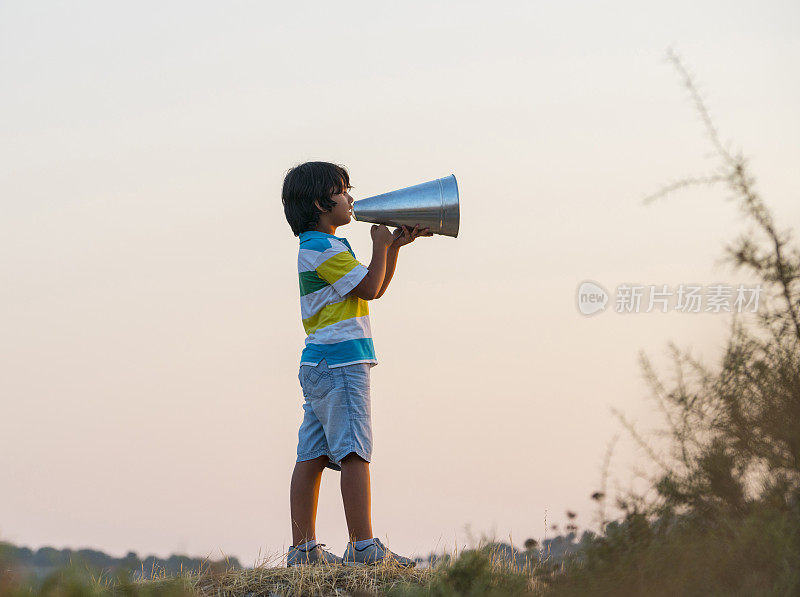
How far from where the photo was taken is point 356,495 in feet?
15.3

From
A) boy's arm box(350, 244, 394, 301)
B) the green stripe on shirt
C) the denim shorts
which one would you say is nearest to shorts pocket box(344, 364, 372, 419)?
the denim shorts

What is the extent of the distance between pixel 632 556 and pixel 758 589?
50cm

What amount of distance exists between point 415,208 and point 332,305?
70cm

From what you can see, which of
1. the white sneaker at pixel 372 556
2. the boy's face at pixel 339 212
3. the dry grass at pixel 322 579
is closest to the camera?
the dry grass at pixel 322 579

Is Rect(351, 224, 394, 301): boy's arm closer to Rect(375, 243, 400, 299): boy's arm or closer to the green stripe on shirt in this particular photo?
Rect(375, 243, 400, 299): boy's arm

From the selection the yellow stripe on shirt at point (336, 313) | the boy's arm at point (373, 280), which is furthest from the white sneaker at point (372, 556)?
the boy's arm at point (373, 280)

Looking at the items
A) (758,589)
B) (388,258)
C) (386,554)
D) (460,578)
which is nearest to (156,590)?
(386,554)

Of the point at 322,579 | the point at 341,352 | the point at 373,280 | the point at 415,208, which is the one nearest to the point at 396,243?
the point at 415,208

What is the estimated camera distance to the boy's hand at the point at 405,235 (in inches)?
195

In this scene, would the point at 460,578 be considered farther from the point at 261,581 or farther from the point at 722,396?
the point at 722,396

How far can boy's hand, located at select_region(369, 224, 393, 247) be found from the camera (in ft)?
15.9

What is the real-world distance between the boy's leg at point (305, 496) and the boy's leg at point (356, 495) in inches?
9.8

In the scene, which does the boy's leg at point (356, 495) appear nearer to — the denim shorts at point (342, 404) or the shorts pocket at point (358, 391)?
the denim shorts at point (342, 404)

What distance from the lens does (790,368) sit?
438cm
